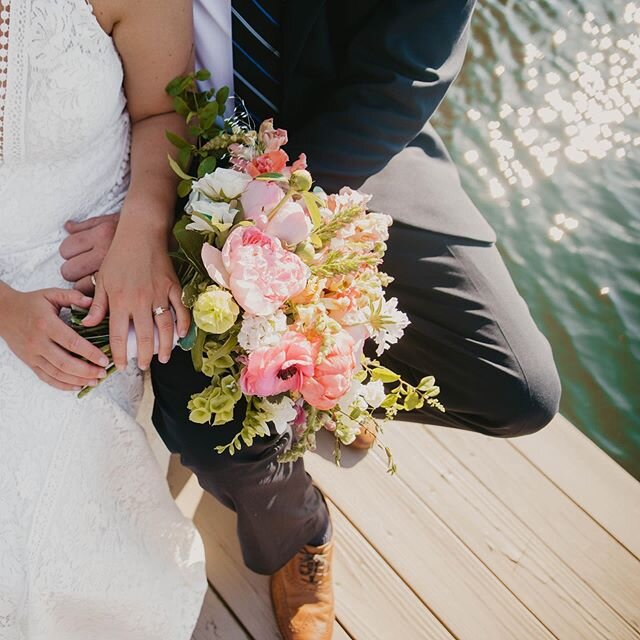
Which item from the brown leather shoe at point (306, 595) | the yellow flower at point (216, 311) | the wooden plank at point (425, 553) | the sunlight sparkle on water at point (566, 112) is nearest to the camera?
the yellow flower at point (216, 311)

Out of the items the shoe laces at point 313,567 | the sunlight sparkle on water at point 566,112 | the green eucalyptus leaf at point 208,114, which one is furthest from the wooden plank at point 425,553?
the sunlight sparkle on water at point 566,112

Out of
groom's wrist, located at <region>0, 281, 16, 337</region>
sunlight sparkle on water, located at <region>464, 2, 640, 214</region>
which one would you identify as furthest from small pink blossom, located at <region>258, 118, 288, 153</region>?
sunlight sparkle on water, located at <region>464, 2, 640, 214</region>

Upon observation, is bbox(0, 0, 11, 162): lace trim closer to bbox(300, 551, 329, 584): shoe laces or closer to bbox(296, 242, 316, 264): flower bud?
bbox(296, 242, 316, 264): flower bud

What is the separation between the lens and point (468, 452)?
1770 mm

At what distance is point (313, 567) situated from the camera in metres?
1.47

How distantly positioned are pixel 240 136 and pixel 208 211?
0.60ft

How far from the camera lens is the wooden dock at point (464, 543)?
1521mm

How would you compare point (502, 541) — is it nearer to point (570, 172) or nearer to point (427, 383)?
point (427, 383)

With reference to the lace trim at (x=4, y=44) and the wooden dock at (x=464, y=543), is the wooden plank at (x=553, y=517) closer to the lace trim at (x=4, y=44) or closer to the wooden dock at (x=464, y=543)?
the wooden dock at (x=464, y=543)

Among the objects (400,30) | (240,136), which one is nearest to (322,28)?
(400,30)

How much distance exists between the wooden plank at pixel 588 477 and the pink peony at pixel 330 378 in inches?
43.0

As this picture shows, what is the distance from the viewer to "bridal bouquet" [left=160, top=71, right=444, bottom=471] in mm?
825

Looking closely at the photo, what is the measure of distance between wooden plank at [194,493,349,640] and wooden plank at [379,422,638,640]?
39cm

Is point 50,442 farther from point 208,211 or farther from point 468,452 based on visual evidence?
point 468,452
